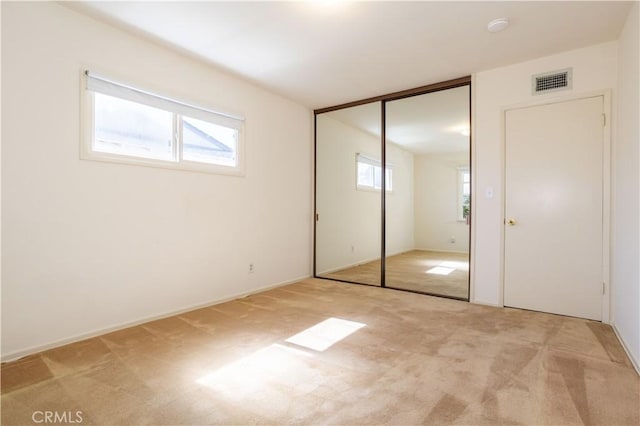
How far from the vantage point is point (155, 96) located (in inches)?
120

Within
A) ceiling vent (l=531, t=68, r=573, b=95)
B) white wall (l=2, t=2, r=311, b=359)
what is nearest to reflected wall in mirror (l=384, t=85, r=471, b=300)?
ceiling vent (l=531, t=68, r=573, b=95)

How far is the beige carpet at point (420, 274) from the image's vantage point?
4.40 meters

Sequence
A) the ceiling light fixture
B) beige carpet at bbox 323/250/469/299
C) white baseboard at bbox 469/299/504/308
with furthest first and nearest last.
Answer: beige carpet at bbox 323/250/469/299
white baseboard at bbox 469/299/504/308
the ceiling light fixture

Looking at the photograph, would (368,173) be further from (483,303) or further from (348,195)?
(483,303)

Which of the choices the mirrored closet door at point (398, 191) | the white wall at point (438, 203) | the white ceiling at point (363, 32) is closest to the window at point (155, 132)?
the white ceiling at point (363, 32)

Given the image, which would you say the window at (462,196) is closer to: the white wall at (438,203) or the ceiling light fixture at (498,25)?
the white wall at (438,203)

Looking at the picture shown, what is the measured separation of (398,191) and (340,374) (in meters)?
6.17

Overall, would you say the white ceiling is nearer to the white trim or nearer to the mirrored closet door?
the white trim

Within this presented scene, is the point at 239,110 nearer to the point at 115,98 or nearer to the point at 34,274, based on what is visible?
the point at 115,98

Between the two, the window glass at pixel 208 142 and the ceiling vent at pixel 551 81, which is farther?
the window glass at pixel 208 142

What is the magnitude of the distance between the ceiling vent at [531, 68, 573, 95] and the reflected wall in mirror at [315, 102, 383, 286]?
2009mm

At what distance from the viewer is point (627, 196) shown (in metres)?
2.51

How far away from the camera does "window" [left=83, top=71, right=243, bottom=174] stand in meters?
2.71

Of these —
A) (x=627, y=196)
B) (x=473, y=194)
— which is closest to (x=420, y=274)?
(x=473, y=194)
